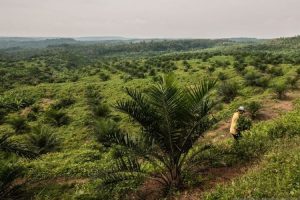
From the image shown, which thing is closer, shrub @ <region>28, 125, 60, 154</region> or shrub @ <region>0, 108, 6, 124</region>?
shrub @ <region>28, 125, 60, 154</region>

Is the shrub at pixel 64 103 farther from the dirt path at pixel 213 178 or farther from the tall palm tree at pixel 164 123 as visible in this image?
the dirt path at pixel 213 178

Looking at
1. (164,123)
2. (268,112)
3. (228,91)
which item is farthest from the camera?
(228,91)

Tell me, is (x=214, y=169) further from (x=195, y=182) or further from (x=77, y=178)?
(x=77, y=178)

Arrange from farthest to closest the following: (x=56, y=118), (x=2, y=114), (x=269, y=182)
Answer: (x=2, y=114)
(x=56, y=118)
(x=269, y=182)

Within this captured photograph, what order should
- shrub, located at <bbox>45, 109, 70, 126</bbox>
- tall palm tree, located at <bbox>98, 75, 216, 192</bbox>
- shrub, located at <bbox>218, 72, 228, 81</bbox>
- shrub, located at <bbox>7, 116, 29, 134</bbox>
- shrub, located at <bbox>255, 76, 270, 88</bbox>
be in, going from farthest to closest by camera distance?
1. shrub, located at <bbox>218, 72, 228, 81</bbox>
2. shrub, located at <bbox>255, 76, 270, 88</bbox>
3. shrub, located at <bbox>45, 109, 70, 126</bbox>
4. shrub, located at <bbox>7, 116, 29, 134</bbox>
5. tall palm tree, located at <bbox>98, 75, 216, 192</bbox>

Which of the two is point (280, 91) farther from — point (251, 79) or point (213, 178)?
point (213, 178)

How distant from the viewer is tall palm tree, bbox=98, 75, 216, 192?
7207 millimetres

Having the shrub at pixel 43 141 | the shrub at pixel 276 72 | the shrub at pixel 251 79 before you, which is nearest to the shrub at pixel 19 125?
the shrub at pixel 43 141

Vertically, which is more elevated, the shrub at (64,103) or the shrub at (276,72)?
the shrub at (276,72)

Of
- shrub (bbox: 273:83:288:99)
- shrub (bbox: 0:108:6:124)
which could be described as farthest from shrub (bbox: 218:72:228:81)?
shrub (bbox: 0:108:6:124)

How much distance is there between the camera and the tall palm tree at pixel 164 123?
7.21m

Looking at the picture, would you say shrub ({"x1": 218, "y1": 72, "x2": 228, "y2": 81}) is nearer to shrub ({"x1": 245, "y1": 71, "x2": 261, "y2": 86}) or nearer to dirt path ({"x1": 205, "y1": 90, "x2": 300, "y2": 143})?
shrub ({"x1": 245, "y1": 71, "x2": 261, "y2": 86})

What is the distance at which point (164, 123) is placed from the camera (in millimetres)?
7375

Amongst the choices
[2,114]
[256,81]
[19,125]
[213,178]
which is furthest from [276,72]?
[213,178]
